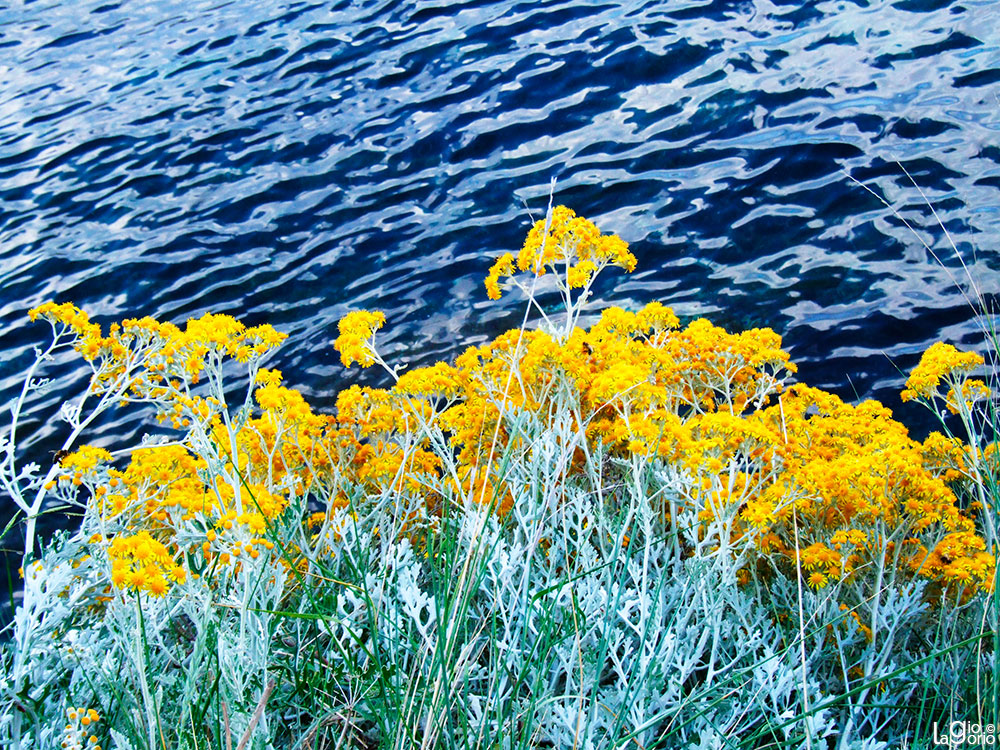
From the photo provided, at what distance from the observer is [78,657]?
263 centimetres

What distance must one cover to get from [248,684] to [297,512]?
2.45ft

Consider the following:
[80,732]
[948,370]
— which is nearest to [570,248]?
[948,370]

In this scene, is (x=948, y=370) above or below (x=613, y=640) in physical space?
above

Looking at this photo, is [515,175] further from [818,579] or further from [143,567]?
[143,567]

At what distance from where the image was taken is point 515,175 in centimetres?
719

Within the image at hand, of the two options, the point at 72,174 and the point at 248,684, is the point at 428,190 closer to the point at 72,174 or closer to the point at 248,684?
the point at 72,174

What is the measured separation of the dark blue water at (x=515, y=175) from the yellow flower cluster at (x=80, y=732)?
10.1 ft

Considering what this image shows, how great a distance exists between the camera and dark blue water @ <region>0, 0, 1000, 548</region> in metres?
5.64

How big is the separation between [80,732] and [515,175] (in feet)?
19.0

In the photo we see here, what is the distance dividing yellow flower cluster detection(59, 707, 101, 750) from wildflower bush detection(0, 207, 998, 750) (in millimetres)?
23

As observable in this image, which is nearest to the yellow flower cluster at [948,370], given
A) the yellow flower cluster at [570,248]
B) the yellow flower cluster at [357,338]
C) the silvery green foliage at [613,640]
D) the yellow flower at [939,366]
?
the yellow flower at [939,366]

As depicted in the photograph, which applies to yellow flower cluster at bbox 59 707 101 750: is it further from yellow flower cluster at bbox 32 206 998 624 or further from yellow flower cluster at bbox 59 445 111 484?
yellow flower cluster at bbox 59 445 111 484

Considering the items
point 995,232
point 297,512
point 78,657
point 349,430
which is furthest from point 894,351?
point 78,657

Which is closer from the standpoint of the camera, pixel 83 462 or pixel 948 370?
pixel 83 462
